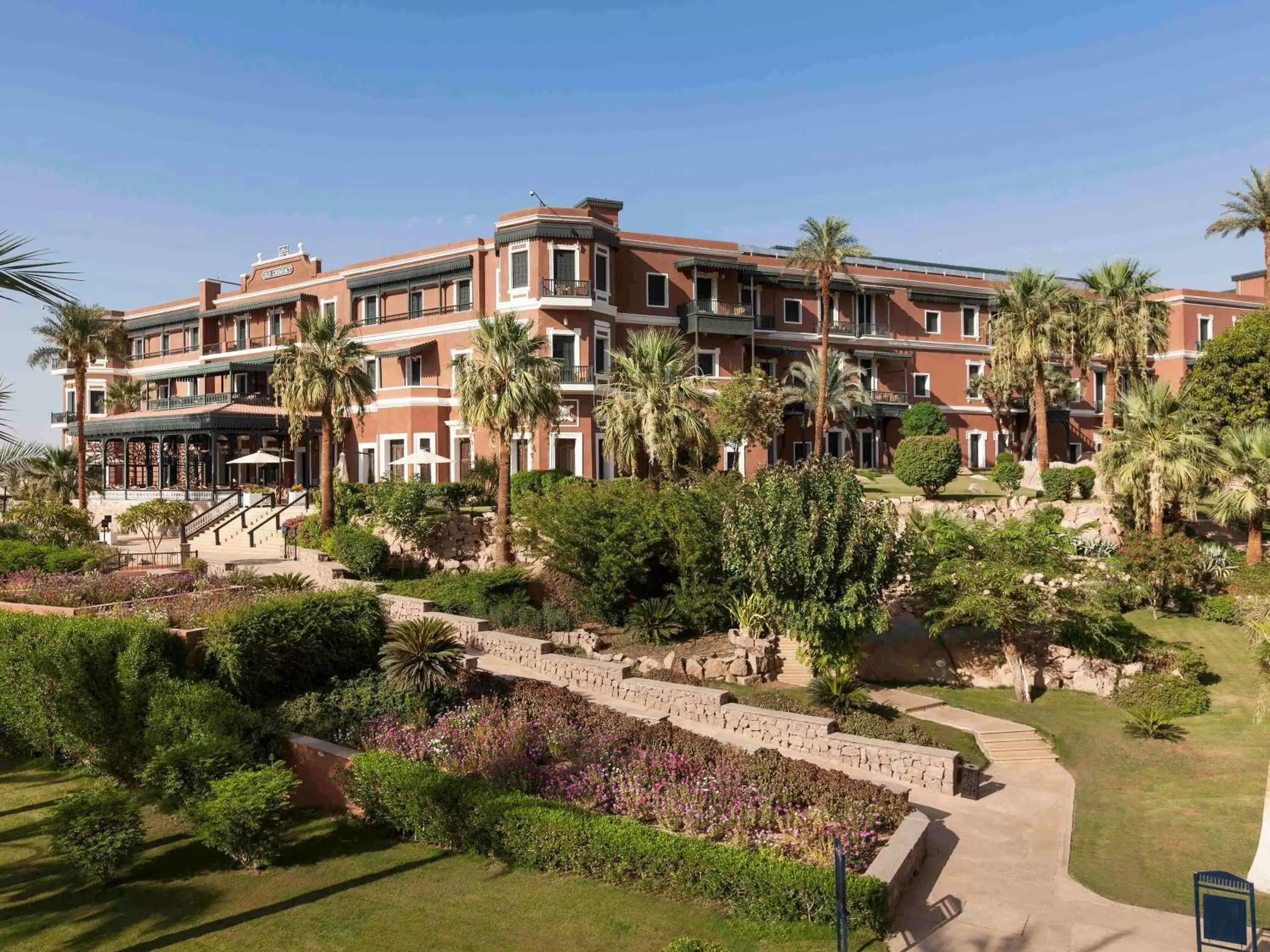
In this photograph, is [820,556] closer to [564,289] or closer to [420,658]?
[420,658]

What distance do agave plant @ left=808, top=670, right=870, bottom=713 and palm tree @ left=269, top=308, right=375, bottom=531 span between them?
61.3ft

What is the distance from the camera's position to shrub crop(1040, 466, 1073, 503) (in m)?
32.7

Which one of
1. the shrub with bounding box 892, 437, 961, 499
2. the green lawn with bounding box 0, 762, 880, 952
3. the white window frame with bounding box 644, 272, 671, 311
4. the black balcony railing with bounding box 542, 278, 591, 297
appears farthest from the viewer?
the white window frame with bounding box 644, 272, 671, 311

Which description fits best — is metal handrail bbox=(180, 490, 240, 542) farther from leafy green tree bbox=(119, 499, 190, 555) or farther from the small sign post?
the small sign post

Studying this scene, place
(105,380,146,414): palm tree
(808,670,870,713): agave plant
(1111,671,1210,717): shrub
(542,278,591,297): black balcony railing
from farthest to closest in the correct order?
1. (105,380,146,414): palm tree
2. (542,278,591,297): black balcony railing
3. (1111,671,1210,717): shrub
4. (808,670,870,713): agave plant

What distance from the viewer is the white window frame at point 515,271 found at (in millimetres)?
38250

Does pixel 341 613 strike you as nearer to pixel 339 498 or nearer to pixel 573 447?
pixel 339 498

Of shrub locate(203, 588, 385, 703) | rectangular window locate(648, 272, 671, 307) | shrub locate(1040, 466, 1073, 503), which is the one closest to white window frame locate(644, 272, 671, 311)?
rectangular window locate(648, 272, 671, 307)

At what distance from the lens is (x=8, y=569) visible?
22219mm

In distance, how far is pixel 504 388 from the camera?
27422 millimetres

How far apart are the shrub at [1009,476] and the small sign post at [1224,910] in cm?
2921

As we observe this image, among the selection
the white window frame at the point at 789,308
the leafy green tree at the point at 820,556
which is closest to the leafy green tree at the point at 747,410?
the white window frame at the point at 789,308

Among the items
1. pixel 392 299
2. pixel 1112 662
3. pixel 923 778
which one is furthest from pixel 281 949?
pixel 392 299

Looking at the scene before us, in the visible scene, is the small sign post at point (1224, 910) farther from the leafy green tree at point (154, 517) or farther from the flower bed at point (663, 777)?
the leafy green tree at point (154, 517)
